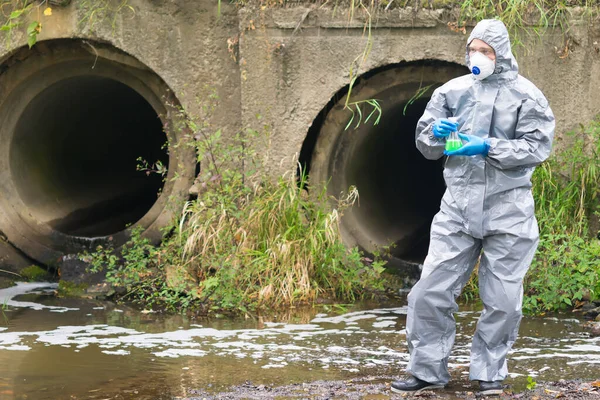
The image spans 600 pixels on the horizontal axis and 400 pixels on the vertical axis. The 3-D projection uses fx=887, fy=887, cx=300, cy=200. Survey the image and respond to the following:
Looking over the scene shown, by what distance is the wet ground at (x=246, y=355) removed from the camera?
15.5 feet

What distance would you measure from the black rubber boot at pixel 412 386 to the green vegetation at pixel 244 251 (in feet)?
7.79

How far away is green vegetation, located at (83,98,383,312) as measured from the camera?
23.1 ft

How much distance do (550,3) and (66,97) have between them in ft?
17.1

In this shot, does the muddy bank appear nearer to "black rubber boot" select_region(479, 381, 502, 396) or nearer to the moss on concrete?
"black rubber boot" select_region(479, 381, 502, 396)

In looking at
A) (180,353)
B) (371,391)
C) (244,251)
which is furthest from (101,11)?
(371,391)

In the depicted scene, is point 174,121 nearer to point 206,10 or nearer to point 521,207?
point 206,10

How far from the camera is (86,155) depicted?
11102 mm

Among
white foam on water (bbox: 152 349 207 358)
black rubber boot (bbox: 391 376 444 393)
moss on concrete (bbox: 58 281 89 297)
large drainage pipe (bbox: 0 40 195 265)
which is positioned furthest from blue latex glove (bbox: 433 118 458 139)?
moss on concrete (bbox: 58 281 89 297)

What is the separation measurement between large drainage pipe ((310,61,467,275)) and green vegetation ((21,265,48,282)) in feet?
9.14

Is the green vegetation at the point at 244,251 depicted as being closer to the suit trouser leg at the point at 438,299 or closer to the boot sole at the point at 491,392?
the suit trouser leg at the point at 438,299

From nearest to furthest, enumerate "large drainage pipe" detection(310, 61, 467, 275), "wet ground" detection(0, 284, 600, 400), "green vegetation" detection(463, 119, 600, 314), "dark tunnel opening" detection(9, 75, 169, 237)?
"wet ground" detection(0, 284, 600, 400)
"green vegetation" detection(463, 119, 600, 314)
"large drainage pipe" detection(310, 61, 467, 275)
"dark tunnel opening" detection(9, 75, 169, 237)

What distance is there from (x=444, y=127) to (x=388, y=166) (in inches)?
233

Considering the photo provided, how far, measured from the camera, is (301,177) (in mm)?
7758

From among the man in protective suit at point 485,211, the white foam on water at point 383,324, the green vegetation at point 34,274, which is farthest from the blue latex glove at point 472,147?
the green vegetation at point 34,274
